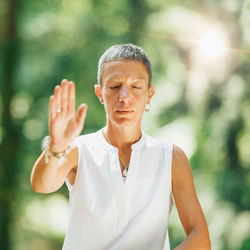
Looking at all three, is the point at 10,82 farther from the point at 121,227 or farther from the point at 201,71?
the point at 121,227

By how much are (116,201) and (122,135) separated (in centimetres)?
26

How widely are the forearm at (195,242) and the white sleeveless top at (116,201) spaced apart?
102 mm

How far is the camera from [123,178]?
1343 millimetres

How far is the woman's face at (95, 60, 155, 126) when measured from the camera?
52.0 inches

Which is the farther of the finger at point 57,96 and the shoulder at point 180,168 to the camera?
the shoulder at point 180,168

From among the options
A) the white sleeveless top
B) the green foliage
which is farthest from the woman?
the green foliage

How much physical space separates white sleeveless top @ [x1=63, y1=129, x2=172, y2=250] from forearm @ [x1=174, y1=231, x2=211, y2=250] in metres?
0.10

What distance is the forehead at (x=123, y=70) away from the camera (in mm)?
1344

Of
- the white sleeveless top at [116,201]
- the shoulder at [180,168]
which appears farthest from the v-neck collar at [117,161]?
the shoulder at [180,168]

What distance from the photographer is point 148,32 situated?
17.1 feet

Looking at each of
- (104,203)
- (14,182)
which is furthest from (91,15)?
(104,203)

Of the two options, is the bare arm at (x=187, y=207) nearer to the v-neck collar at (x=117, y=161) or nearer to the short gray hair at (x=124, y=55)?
the v-neck collar at (x=117, y=161)

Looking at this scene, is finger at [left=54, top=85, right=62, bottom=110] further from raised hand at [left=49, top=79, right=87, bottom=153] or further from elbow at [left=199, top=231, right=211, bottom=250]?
elbow at [left=199, top=231, right=211, bottom=250]

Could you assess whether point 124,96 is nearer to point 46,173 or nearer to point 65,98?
point 65,98
